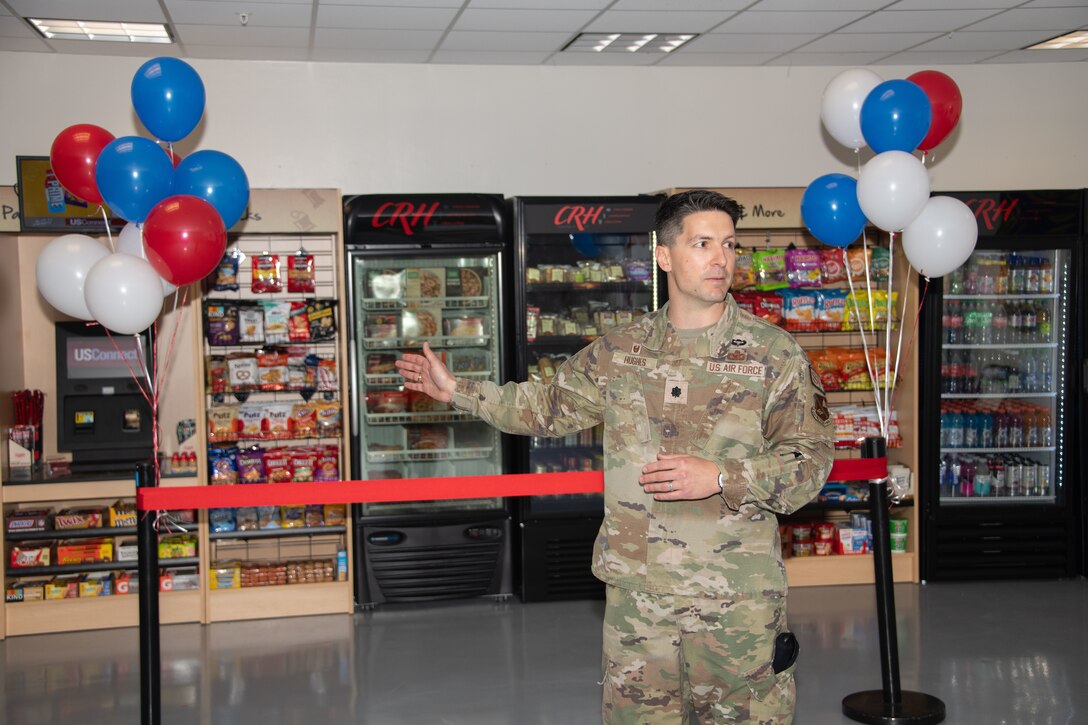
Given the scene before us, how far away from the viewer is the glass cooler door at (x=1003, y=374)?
6.52 meters

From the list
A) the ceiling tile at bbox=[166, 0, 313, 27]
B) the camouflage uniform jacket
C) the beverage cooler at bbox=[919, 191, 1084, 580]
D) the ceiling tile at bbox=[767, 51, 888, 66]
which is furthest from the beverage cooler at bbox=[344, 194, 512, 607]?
the camouflage uniform jacket

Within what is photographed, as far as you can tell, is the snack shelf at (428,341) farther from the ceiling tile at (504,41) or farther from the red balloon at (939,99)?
the red balloon at (939,99)

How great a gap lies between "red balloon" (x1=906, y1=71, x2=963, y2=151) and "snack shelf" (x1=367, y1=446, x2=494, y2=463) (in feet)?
9.85

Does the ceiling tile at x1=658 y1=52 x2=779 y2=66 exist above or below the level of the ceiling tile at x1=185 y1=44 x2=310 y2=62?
above

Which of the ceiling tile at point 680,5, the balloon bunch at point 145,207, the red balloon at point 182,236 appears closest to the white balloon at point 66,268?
the balloon bunch at point 145,207

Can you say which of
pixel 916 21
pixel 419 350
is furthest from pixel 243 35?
pixel 916 21

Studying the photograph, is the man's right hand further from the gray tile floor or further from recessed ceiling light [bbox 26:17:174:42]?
recessed ceiling light [bbox 26:17:174:42]

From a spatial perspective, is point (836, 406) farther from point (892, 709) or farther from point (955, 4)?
point (892, 709)

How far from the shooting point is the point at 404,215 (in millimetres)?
5902

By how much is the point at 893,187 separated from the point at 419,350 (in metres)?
2.97

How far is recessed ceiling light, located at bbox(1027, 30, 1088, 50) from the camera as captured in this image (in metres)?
6.13

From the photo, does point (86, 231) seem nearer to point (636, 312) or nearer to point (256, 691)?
point (256, 691)

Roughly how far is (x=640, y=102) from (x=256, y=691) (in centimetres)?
414

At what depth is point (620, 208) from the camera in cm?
610
